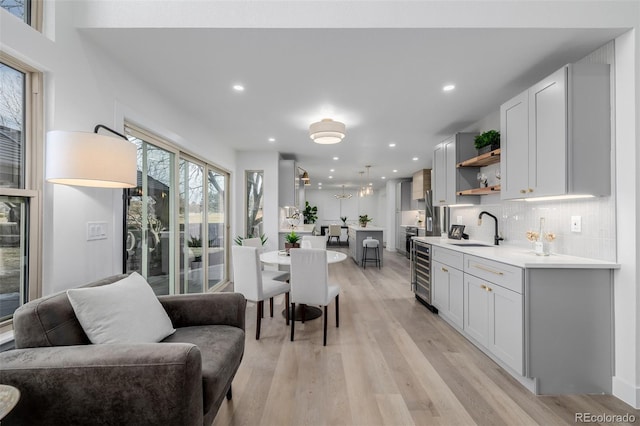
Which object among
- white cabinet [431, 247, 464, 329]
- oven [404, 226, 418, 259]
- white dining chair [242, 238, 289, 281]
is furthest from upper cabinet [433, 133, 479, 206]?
oven [404, 226, 418, 259]

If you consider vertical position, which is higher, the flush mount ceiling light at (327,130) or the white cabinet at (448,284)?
the flush mount ceiling light at (327,130)

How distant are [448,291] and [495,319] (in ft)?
2.59

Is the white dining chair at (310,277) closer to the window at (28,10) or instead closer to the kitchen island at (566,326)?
the kitchen island at (566,326)

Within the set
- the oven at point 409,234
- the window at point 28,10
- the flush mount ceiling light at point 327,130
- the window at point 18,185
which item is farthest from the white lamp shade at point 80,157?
the oven at point 409,234

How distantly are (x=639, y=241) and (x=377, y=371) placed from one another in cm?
198

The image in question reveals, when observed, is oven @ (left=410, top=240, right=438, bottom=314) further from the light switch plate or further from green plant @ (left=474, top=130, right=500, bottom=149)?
the light switch plate

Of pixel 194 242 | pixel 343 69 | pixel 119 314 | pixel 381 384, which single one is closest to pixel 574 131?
pixel 343 69

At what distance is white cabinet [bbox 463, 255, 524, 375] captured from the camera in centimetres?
196

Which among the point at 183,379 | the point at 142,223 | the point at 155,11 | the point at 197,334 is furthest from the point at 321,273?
the point at 155,11

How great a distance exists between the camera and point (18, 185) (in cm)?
151

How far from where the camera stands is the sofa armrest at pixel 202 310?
178 cm

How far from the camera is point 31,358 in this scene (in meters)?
1.09

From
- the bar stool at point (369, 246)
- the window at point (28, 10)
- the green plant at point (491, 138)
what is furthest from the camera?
the bar stool at point (369, 246)

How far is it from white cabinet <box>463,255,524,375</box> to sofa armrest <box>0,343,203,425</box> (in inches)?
83.8
